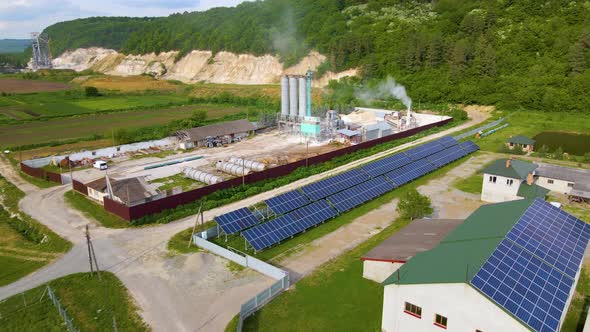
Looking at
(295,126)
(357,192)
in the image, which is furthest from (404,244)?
(295,126)

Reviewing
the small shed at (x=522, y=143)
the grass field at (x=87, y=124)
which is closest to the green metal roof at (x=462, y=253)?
the small shed at (x=522, y=143)

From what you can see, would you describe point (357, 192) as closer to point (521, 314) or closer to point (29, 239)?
point (521, 314)

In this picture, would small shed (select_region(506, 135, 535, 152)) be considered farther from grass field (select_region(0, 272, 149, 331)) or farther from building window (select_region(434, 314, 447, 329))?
grass field (select_region(0, 272, 149, 331))

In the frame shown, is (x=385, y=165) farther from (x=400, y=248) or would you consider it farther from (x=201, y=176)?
(x=400, y=248)

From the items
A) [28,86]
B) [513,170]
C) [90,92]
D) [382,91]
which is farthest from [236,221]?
[28,86]

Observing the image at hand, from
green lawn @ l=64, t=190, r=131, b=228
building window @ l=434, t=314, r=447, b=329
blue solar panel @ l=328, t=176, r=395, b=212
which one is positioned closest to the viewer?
building window @ l=434, t=314, r=447, b=329

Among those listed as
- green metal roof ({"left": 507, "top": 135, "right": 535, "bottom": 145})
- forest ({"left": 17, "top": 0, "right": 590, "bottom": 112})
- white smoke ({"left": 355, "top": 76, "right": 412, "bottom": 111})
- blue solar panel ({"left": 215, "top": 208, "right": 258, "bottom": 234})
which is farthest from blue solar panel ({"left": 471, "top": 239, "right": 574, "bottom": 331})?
white smoke ({"left": 355, "top": 76, "right": 412, "bottom": 111})

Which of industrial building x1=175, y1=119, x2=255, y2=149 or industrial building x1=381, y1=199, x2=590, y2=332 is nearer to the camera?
industrial building x1=381, y1=199, x2=590, y2=332
